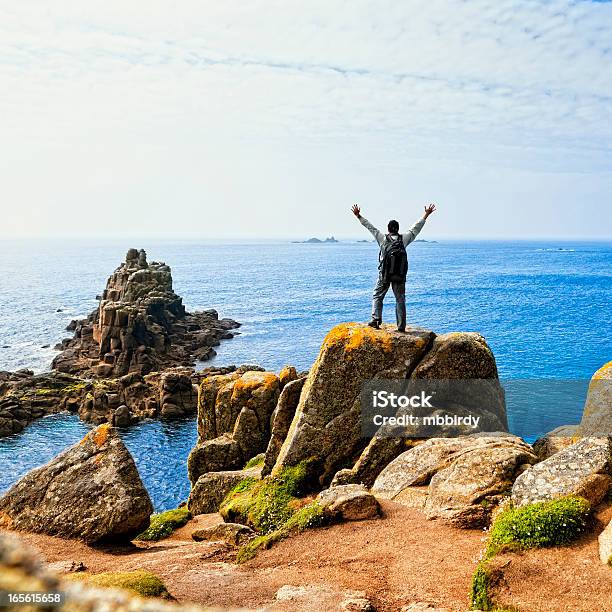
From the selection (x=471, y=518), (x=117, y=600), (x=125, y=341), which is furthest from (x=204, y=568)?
(x=125, y=341)

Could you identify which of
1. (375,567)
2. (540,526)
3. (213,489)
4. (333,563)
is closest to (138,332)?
(213,489)

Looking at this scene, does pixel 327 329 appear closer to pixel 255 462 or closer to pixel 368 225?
pixel 255 462

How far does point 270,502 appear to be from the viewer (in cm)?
2058

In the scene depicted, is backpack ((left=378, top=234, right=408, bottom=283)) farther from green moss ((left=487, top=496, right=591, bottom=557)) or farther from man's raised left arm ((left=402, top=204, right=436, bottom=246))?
green moss ((left=487, top=496, right=591, bottom=557))

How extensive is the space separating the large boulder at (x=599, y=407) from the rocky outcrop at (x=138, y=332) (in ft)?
213

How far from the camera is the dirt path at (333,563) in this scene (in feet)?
41.7

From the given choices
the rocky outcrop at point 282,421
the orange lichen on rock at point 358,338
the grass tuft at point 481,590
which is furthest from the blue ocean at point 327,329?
the grass tuft at point 481,590

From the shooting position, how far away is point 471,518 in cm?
1574

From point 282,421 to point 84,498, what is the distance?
907cm

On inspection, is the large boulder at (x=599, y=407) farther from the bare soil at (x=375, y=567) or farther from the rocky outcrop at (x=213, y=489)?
the rocky outcrop at (x=213, y=489)

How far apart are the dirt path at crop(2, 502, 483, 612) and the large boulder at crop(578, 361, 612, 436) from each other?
614 cm

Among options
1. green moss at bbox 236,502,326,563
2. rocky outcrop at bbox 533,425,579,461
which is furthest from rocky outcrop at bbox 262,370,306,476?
rocky outcrop at bbox 533,425,579,461

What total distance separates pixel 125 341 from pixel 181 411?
78.8 feet

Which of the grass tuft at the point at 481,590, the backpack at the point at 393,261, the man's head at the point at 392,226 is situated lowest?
the grass tuft at the point at 481,590
